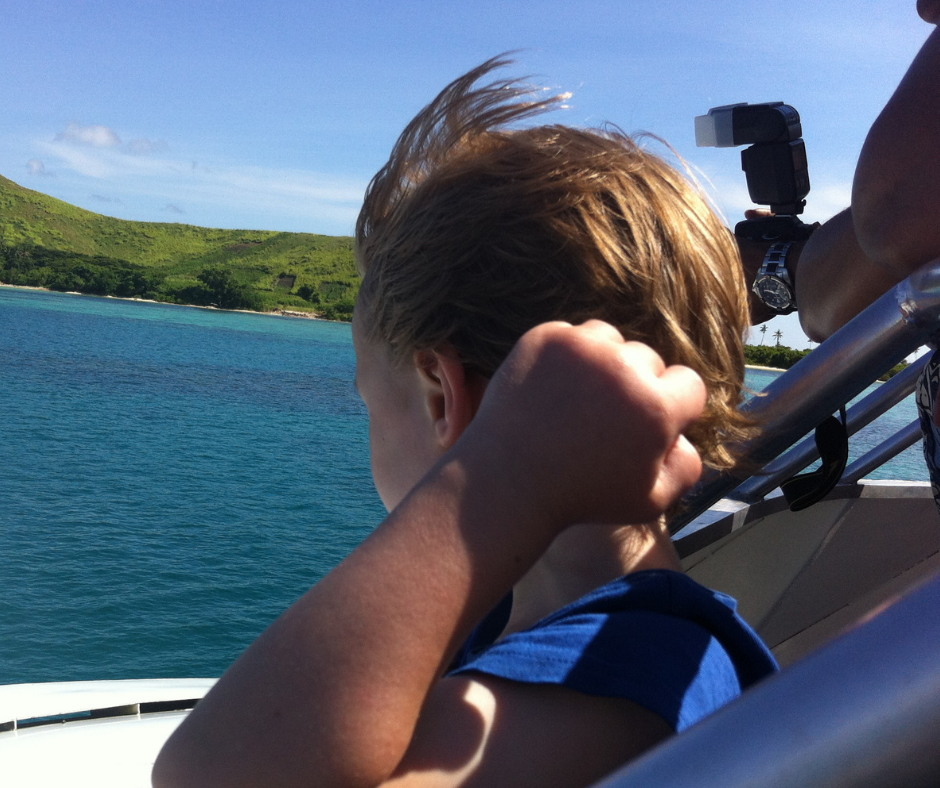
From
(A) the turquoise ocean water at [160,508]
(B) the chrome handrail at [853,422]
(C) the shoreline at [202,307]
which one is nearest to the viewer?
(B) the chrome handrail at [853,422]

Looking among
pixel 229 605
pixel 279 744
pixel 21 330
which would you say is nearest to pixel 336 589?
pixel 279 744

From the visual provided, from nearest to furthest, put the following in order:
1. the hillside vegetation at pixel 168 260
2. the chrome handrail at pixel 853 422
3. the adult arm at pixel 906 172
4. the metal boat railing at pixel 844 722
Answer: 1. the metal boat railing at pixel 844 722
2. the adult arm at pixel 906 172
3. the chrome handrail at pixel 853 422
4. the hillside vegetation at pixel 168 260

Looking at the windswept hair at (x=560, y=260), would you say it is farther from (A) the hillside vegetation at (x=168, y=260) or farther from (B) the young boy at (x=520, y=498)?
(A) the hillside vegetation at (x=168, y=260)

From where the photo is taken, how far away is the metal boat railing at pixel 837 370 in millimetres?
890

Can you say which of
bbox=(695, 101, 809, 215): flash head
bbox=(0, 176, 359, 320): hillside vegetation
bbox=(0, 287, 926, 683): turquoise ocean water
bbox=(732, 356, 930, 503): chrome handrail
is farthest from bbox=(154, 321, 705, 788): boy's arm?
bbox=(0, 176, 359, 320): hillside vegetation

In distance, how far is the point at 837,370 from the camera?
102 centimetres

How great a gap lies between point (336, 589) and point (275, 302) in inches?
3084

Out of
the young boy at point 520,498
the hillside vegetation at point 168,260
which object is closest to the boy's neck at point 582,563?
the young boy at point 520,498

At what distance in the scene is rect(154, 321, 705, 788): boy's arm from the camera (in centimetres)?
61

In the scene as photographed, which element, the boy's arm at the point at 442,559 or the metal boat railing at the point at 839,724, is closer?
the metal boat railing at the point at 839,724

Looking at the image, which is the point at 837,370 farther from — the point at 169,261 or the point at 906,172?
the point at 169,261

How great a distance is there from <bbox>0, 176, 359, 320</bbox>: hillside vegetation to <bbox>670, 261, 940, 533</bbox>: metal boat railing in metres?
63.6

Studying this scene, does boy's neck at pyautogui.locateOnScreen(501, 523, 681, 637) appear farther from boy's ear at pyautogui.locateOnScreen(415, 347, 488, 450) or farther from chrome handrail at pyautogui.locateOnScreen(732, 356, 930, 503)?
chrome handrail at pyautogui.locateOnScreen(732, 356, 930, 503)

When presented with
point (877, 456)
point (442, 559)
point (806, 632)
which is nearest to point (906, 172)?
point (442, 559)
